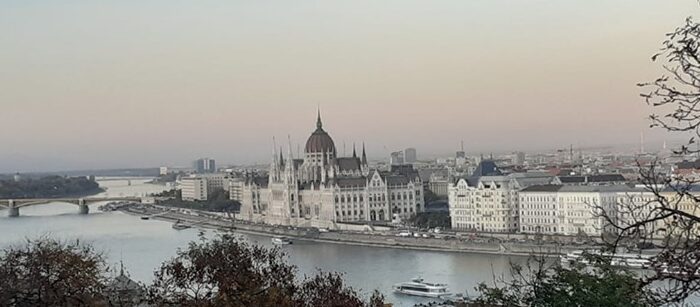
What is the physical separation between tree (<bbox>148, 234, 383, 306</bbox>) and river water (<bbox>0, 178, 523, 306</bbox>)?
4.28 meters

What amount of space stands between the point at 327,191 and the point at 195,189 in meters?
16.2

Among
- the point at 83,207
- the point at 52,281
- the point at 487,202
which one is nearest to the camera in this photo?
the point at 52,281

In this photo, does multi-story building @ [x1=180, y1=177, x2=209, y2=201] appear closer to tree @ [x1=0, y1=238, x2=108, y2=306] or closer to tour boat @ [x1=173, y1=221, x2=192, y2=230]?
tour boat @ [x1=173, y1=221, x2=192, y2=230]

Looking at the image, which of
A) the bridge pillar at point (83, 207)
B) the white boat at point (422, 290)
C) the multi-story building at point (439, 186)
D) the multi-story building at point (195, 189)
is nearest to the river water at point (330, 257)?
the white boat at point (422, 290)

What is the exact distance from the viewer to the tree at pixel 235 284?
133 inches

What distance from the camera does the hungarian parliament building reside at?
2395 centimetres

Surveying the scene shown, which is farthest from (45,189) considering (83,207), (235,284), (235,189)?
(235,284)

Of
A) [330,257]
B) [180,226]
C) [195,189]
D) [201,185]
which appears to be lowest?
[330,257]

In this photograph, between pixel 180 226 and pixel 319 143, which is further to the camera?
pixel 319 143

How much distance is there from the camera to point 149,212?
1257 inches

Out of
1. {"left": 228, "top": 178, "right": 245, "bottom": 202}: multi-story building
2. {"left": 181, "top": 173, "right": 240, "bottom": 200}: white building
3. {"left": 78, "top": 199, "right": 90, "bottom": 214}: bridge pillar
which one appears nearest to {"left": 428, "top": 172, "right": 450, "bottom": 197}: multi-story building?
{"left": 228, "top": 178, "right": 245, "bottom": 202}: multi-story building

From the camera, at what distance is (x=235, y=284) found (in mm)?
3490

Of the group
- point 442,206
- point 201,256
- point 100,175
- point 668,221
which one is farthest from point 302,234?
point 100,175

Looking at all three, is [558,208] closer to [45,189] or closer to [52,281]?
[52,281]
